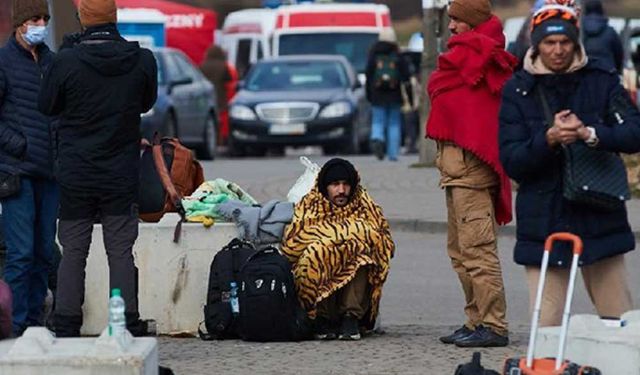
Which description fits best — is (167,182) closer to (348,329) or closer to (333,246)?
(333,246)

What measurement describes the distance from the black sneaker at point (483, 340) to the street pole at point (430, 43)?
11.0 metres

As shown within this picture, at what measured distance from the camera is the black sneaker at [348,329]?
1059cm

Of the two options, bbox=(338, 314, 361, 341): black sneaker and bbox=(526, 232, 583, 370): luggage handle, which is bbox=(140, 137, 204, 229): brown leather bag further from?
bbox=(526, 232, 583, 370): luggage handle

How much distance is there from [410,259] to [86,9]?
19.4ft

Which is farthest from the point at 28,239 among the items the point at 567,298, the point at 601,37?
the point at 601,37

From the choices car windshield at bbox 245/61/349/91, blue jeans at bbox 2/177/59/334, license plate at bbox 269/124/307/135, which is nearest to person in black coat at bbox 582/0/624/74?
blue jeans at bbox 2/177/59/334

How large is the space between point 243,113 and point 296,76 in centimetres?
111

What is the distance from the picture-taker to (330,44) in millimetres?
35219

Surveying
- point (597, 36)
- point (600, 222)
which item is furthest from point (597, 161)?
point (597, 36)

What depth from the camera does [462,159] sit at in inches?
400

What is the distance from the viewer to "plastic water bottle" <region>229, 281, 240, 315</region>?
10.5m

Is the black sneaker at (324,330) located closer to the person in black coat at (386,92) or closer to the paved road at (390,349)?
the paved road at (390,349)

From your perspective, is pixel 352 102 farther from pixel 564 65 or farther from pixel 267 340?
pixel 564 65

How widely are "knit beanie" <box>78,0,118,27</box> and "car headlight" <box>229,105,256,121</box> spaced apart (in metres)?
20.3
